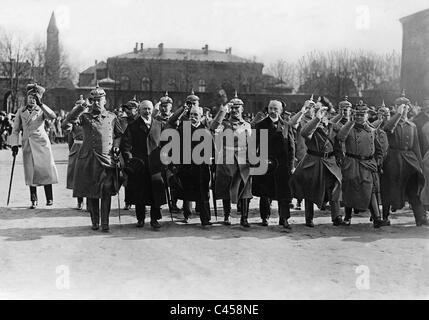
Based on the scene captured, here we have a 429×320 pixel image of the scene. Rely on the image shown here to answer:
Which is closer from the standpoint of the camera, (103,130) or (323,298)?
(323,298)

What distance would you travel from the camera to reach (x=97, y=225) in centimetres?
840

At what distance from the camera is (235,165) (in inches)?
352

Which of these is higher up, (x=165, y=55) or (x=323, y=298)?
(x=165, y=55)

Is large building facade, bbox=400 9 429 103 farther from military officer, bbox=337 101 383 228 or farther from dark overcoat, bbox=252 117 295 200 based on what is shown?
dark overcoat, bbox=252 117 295 200

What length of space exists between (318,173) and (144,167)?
9.16 feet

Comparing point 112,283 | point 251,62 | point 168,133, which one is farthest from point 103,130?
point 251,62

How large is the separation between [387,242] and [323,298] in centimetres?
306

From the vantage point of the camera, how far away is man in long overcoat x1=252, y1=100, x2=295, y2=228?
888 cm

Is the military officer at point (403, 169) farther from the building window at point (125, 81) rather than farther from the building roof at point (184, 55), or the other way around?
the building window at point (125, 81)

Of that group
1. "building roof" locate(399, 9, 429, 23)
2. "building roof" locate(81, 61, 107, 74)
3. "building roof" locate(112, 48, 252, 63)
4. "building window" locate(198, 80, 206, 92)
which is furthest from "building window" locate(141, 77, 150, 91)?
"building roof" locate(399, 9, 429, 23)

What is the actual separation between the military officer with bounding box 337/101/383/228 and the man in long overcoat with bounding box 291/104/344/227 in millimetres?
187

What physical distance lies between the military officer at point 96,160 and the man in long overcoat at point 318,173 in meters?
2.94

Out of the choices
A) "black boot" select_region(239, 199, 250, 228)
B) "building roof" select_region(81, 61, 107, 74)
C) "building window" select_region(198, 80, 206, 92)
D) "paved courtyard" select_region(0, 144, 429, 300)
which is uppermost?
"building roof" select_region(81, 61, 107, 74)
